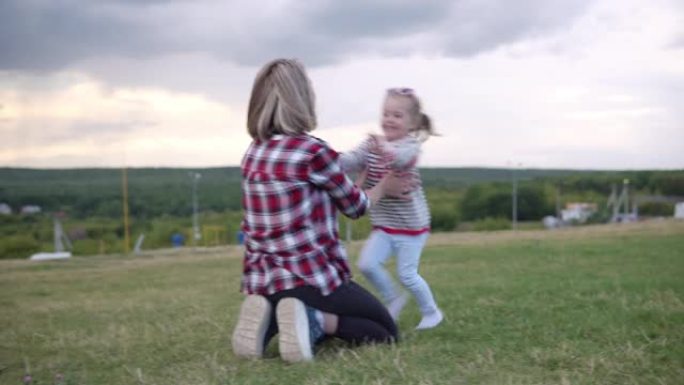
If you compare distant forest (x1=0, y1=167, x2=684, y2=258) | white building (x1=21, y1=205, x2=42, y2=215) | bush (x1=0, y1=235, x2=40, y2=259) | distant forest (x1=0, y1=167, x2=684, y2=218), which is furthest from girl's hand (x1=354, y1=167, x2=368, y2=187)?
white building (x1=21, y1=205, x2=42, y2=215)

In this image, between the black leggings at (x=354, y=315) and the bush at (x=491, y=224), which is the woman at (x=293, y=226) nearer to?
the black leggings at (x=354, y=315)

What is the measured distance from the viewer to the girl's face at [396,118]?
497 cm

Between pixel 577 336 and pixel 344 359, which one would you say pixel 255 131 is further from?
pixel 577 336

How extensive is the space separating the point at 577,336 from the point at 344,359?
1.26 m

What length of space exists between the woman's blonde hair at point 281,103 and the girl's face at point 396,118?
31.1 inches

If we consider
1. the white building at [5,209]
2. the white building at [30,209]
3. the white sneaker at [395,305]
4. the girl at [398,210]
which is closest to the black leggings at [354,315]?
the girl at [398,210]

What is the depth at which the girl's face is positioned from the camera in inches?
196

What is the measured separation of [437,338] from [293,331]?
869mm

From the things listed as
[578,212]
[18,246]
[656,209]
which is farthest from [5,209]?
[656,209]

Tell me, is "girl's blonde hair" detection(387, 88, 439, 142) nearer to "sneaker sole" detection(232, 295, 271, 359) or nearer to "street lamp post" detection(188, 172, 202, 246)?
"sneaker sole" detection(232, 295, 271, 359)

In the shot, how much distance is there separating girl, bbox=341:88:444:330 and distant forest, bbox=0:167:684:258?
22453 millimetres

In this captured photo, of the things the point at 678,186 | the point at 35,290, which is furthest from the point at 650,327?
the point at 678,186

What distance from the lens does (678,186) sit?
85.9 ft

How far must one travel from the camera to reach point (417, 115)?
16.5ft
